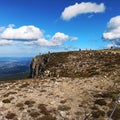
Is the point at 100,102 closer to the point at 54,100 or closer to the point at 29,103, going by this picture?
the point at 54,100

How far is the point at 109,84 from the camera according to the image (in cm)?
3397

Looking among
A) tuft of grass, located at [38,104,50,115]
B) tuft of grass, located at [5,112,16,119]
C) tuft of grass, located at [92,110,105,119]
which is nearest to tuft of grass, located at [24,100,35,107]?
tuft of grass, located at [38,104,50,115]

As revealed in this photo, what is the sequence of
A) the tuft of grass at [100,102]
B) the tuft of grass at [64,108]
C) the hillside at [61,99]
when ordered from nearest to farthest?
the hillside at [61,99]
the tuft of grass at [64,108]
the tuft of grass at [100,102]

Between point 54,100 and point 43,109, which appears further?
point 54,100

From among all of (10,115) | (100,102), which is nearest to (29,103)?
(10,115)

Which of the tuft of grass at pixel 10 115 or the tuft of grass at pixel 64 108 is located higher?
the tuft of grass at pixel 64 108

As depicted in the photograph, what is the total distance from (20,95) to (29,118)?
675 centimetres

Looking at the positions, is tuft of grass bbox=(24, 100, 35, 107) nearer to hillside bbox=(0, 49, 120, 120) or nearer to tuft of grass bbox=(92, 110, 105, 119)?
hillside bbox=(0, 49, 120, 120)

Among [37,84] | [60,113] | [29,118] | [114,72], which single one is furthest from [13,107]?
[114,72]

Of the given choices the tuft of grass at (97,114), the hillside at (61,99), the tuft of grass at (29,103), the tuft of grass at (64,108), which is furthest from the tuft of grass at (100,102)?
the tuft of grass at (29,103)

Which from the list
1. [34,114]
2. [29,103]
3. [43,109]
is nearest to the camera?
[34,114]

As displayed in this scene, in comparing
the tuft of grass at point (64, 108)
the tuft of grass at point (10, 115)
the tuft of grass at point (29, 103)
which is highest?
the tuft of grass at point (29, 103)

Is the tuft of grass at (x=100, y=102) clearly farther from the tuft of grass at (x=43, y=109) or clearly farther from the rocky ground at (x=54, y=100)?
the tuft of grass at (x=43, y=109)

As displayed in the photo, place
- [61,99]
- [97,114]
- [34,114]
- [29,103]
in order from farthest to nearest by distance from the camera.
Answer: [61,99] → [29,103] → [34,114] → [97,114]
